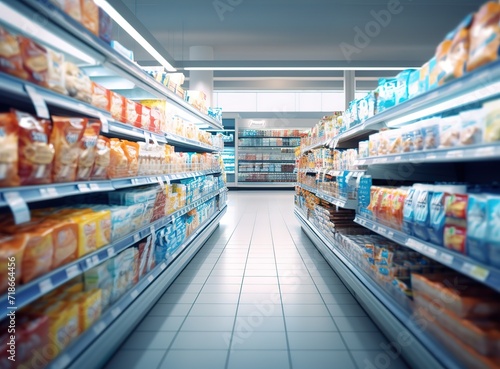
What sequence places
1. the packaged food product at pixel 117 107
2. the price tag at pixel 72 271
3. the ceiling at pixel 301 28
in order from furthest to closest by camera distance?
1. the ceiling at pixel 301 28
2. the packaged food product at pixel 117 107
3. the price tag at pixel 72 271

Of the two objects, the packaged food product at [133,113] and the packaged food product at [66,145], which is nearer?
the packaged food product at [66,145]

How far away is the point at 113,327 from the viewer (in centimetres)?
178

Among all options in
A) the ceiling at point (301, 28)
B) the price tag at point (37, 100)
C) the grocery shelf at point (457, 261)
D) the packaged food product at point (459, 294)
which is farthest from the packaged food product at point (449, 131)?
the ceiling at point (301, 28)

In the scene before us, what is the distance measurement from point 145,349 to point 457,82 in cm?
225

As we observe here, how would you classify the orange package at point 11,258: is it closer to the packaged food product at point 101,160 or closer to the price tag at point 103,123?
the packaged food product at point 101,160

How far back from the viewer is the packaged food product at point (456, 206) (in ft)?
4.55

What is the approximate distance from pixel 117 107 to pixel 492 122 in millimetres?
2189

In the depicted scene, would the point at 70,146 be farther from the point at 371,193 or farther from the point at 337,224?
the point at 337,224

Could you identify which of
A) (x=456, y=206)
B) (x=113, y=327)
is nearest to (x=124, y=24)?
(x=113, y=327)

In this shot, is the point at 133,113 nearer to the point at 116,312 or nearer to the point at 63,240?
the point at 63,240

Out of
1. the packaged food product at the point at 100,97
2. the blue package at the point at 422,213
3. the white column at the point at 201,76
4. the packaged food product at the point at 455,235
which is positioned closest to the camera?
the packaged food product at the point at 455,235

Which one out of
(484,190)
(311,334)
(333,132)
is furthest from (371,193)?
(333,132)

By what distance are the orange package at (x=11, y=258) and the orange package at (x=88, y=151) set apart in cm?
51

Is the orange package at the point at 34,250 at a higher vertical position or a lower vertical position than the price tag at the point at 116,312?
higher
